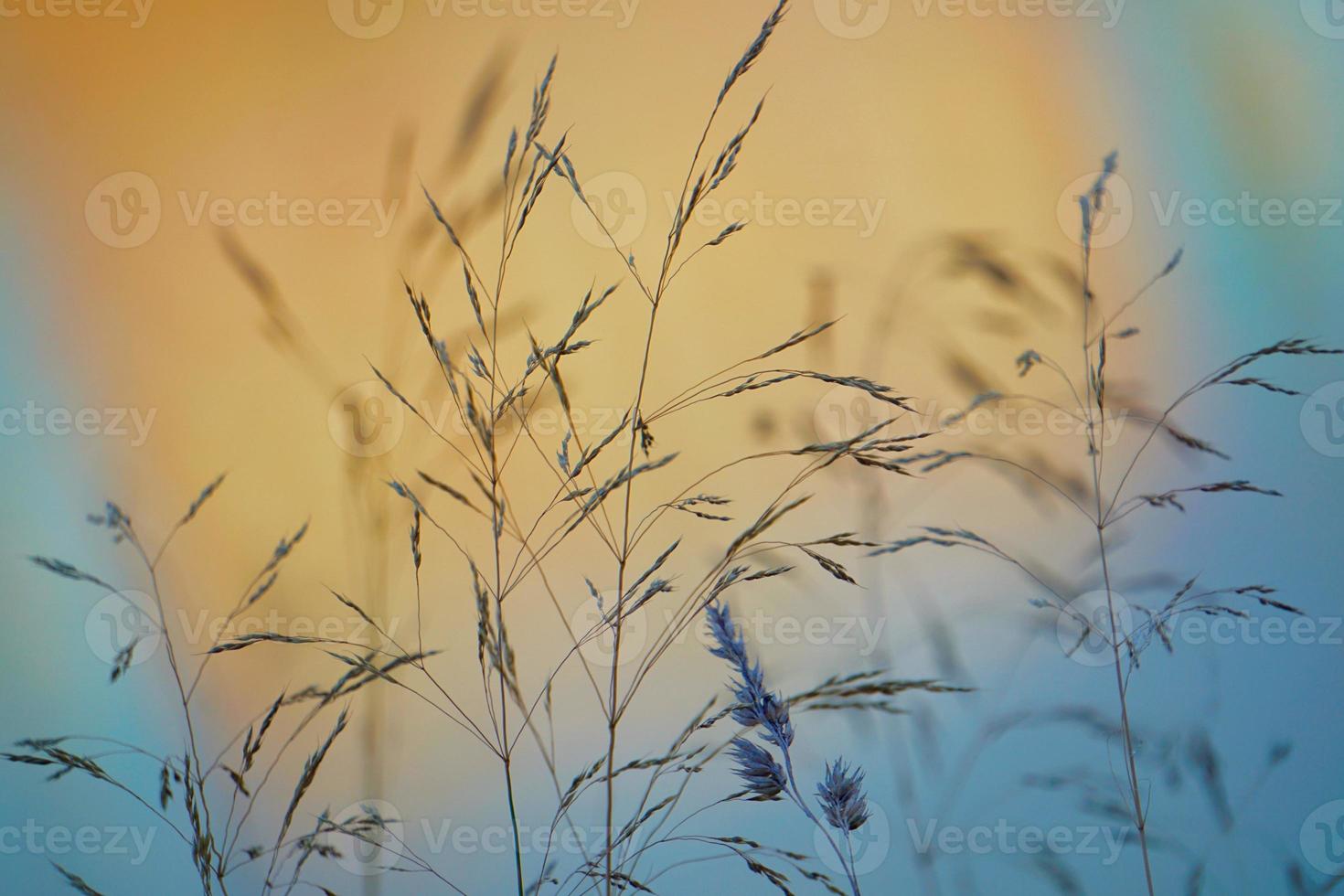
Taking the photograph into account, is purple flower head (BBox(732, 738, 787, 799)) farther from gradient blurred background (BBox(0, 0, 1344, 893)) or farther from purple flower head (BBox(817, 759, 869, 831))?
gradient blurred background (BBox(0, 0, 1344, 893))

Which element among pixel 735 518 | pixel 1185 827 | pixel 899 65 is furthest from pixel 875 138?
pixel 1185 827

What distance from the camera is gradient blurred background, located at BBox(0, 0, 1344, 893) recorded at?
1.45 meters

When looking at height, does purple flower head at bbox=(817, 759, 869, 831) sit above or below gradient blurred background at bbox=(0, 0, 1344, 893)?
below

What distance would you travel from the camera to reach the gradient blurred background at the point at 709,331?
1451 mm

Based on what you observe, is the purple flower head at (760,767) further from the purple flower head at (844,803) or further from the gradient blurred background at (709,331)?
the gradient blurred background at (709,331)

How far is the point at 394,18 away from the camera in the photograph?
1491 millimetres

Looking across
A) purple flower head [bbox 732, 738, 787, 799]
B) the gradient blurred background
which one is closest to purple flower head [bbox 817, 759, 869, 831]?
purple flower head [bbox 732, 738, 787, 799]

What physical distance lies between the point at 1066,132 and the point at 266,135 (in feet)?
4.21

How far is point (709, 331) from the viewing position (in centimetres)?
149

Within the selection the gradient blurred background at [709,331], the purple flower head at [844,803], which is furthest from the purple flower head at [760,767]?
the gradient blurred background at [709,331]

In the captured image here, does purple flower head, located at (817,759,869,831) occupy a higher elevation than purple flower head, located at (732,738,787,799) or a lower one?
lower

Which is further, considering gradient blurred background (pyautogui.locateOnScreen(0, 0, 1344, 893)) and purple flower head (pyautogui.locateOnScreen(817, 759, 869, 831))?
gradient blurred background (pyautogui.locateOnScreen(0, 0, 1344, 893))

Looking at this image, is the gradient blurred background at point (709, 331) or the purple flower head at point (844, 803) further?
the gradient blurred background at point (709, 331)

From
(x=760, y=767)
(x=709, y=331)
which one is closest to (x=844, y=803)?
(x=760, y=767)
